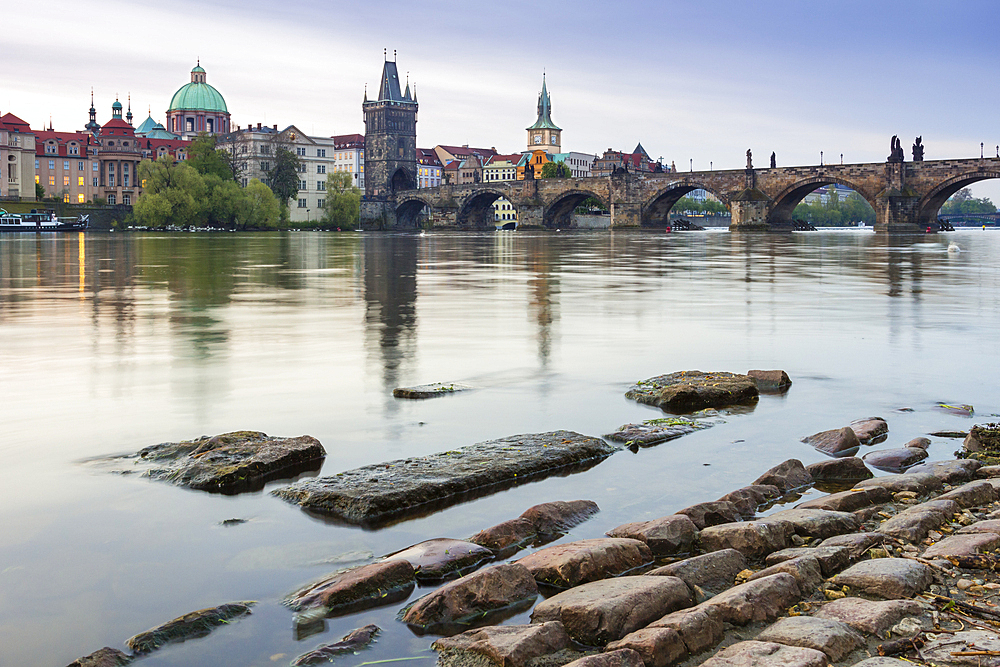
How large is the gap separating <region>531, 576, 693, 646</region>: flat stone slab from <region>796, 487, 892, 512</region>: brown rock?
1476 millimetres

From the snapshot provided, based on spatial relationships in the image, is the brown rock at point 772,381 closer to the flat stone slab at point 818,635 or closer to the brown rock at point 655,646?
the flat stone slab at point 818,635

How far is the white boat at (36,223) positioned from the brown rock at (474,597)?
8375 centimetres

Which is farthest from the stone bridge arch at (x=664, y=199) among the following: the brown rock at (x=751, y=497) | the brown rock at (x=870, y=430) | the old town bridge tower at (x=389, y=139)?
the brown rock at (x=751, y=497)

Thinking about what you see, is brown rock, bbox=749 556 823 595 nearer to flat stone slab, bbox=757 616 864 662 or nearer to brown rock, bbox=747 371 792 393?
flat stone slab, bbox=757 616 864 662

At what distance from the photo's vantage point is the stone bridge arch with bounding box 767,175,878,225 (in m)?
78.9

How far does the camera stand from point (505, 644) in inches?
121

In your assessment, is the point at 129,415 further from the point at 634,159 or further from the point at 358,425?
the point at 634,159

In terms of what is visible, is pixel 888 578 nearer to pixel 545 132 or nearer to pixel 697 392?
pixel 697 392

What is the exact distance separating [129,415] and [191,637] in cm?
379

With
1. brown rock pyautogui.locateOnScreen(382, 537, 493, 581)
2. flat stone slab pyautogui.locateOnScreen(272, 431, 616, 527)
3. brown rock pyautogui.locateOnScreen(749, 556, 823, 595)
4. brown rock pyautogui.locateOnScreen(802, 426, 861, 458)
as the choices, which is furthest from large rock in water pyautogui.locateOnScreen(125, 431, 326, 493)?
brown rock pyautogui.locateOnScreen(802, 426, 861, 458)

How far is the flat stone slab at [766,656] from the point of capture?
2787 mm

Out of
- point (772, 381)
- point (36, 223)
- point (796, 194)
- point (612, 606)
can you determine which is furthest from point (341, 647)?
point (36, 223)

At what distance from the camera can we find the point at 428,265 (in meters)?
28.4

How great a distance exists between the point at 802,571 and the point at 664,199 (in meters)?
96.4
